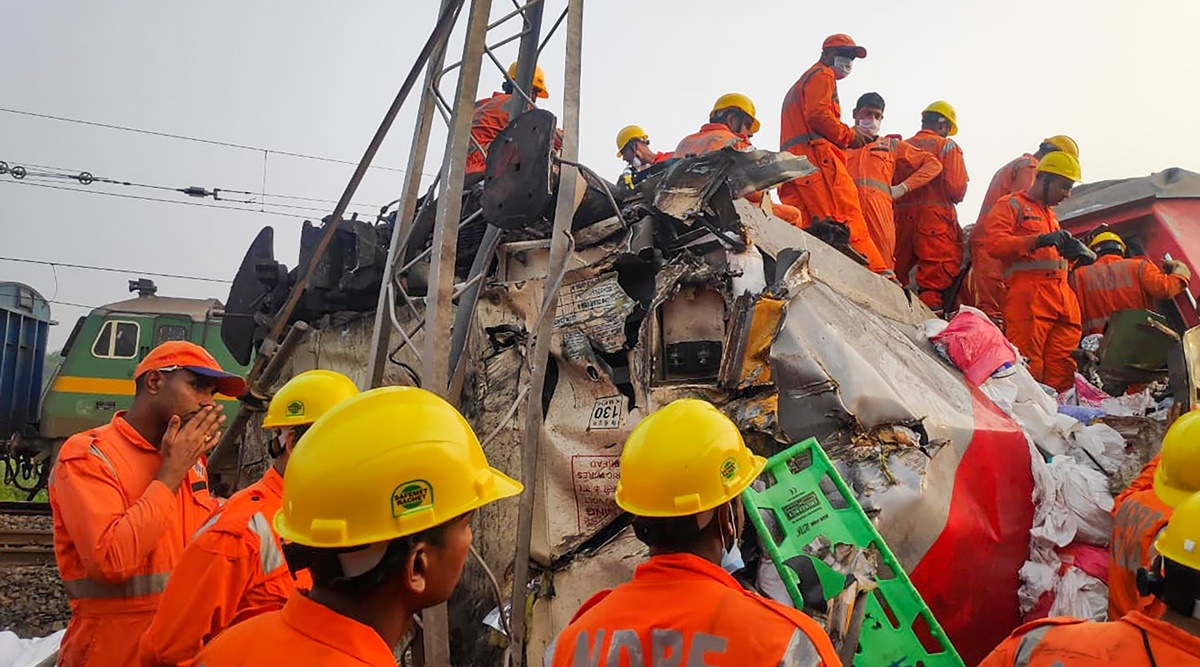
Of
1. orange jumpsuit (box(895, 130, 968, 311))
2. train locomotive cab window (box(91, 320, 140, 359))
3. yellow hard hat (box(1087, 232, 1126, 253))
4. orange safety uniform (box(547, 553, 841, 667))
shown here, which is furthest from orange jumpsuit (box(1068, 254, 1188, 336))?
train locomotive cab window (box(91, 320, 140, 359))

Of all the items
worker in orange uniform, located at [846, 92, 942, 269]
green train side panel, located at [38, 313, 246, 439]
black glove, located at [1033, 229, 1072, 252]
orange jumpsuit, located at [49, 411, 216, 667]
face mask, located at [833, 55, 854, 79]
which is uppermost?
face mask, located at [833, 55, 854, 79]

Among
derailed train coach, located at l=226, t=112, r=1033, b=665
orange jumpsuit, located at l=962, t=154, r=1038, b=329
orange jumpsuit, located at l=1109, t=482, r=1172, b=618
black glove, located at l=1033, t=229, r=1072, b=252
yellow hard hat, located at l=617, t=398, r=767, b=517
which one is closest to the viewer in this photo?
yellow hard hat, located at l=617, t=398, r=767, b=517

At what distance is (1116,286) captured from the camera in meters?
6.24

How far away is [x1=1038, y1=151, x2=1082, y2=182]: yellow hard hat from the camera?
20.2ft

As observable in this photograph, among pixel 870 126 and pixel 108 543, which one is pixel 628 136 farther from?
pixel 108 543

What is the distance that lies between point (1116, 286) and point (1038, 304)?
701 mm

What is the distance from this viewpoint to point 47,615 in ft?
20.5

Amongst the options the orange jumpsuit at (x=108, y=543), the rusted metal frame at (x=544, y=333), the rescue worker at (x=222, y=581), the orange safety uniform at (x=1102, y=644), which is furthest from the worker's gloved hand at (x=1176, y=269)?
the orange jumpsuit at (x=108, y=543)

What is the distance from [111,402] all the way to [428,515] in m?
11.0

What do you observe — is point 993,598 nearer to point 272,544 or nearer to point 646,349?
point 646,349

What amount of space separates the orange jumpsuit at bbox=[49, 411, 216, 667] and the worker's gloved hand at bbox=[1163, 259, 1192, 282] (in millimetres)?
6519

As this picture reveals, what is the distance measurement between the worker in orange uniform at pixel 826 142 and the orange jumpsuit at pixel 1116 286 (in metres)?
1.64

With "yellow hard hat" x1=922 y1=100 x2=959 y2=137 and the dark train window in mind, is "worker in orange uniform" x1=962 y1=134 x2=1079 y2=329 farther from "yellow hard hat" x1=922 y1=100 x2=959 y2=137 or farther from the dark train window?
the dark train window

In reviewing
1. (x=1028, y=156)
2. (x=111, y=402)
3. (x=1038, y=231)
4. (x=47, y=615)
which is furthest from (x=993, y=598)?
(x=111, y=402)
